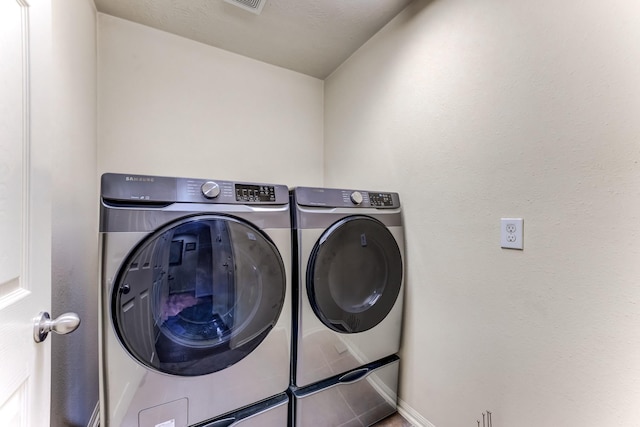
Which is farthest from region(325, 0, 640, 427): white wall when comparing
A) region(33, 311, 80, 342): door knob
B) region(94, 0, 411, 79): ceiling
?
region(33, 311, 80, 342): door knob

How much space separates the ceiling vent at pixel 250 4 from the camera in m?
1.44

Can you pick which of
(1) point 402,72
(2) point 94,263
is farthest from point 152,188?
(1) point 402,72

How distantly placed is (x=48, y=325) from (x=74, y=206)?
2.87 ft

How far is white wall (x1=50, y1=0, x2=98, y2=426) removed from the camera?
106 cm

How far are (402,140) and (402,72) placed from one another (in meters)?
0.40

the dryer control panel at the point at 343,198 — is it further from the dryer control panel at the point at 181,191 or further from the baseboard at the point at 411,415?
the baseboard at the point at 411,415

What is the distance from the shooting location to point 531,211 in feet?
3.19

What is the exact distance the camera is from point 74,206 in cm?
125

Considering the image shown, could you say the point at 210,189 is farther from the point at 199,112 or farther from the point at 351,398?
the point at 351,398

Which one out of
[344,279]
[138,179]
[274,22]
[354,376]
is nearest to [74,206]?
[138,179]

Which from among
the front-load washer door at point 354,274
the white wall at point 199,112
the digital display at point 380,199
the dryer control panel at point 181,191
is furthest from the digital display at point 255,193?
the white wall at point 199,112

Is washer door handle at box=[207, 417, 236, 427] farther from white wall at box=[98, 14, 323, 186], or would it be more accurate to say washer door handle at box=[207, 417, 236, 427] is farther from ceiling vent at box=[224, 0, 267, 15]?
ceiling vent at box=[224, 0, 267, 15]

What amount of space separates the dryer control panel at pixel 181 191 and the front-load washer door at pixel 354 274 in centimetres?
32

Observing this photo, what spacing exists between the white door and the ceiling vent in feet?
3.35
